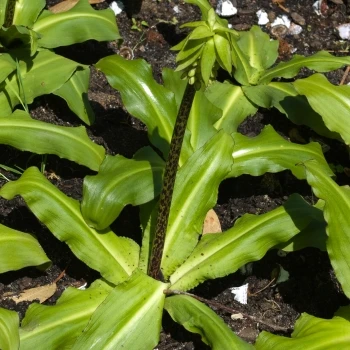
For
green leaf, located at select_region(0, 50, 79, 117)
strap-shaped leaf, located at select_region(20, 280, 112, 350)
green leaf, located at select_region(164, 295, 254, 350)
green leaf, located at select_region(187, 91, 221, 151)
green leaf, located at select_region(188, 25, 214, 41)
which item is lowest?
green leaf, located at select_region(164, 295, 254, 350)

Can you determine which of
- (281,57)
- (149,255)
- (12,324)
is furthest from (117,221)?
(281,57)

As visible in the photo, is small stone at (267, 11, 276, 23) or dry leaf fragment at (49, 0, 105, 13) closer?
dry leaf fragment at (49, 0, 105, 13)

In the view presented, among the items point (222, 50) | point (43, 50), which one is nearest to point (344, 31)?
point (43, 50)

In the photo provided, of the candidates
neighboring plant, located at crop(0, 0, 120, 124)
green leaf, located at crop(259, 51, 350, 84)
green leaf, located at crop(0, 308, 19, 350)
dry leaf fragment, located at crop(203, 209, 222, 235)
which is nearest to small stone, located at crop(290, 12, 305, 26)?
green leaf, located at crop(259, 51, 350, 84)

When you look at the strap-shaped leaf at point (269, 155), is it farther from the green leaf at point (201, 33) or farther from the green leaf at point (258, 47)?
the green leaf at point (201, 33)

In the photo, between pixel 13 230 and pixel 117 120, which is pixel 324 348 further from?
pixel 117 120

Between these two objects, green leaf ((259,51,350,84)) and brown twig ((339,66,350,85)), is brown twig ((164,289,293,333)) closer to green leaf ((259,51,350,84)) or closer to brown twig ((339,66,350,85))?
green leaf ((259,51,350,84))

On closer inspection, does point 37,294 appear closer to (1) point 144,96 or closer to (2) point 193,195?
(2) point 193,195
